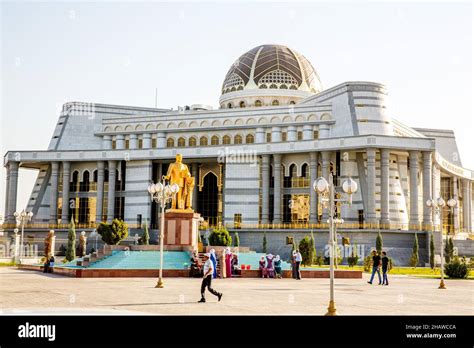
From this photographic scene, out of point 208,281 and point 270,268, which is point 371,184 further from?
point 208,281

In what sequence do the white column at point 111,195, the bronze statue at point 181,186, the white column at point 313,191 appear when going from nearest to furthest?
the bronze statue at point 181,186 → the white column at point 313,191 → the white column at point 111,195

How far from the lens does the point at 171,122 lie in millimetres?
78000

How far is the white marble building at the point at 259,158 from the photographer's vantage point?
65.6m

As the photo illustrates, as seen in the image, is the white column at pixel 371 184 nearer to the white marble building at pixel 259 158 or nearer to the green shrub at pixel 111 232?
the white marble building at pixel 259 158

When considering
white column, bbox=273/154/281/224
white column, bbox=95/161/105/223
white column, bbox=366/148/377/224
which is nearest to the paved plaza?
white column, bbox=366/148/377/224

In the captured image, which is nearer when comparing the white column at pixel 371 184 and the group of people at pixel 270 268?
the group of people at pixel 270 268

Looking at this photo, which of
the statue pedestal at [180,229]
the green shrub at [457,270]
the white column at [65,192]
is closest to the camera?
the green shrub at [457,270]

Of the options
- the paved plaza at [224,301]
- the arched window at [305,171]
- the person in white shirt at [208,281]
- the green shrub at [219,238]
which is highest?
the arched window at [305,171]

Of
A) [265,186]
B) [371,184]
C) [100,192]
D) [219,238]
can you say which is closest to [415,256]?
[371,184]

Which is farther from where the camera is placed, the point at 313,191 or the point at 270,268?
the point at 313,191

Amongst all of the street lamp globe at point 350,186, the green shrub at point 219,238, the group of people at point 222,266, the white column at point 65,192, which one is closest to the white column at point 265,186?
the green shrub at point 219,238

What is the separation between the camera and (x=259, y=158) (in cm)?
7112
